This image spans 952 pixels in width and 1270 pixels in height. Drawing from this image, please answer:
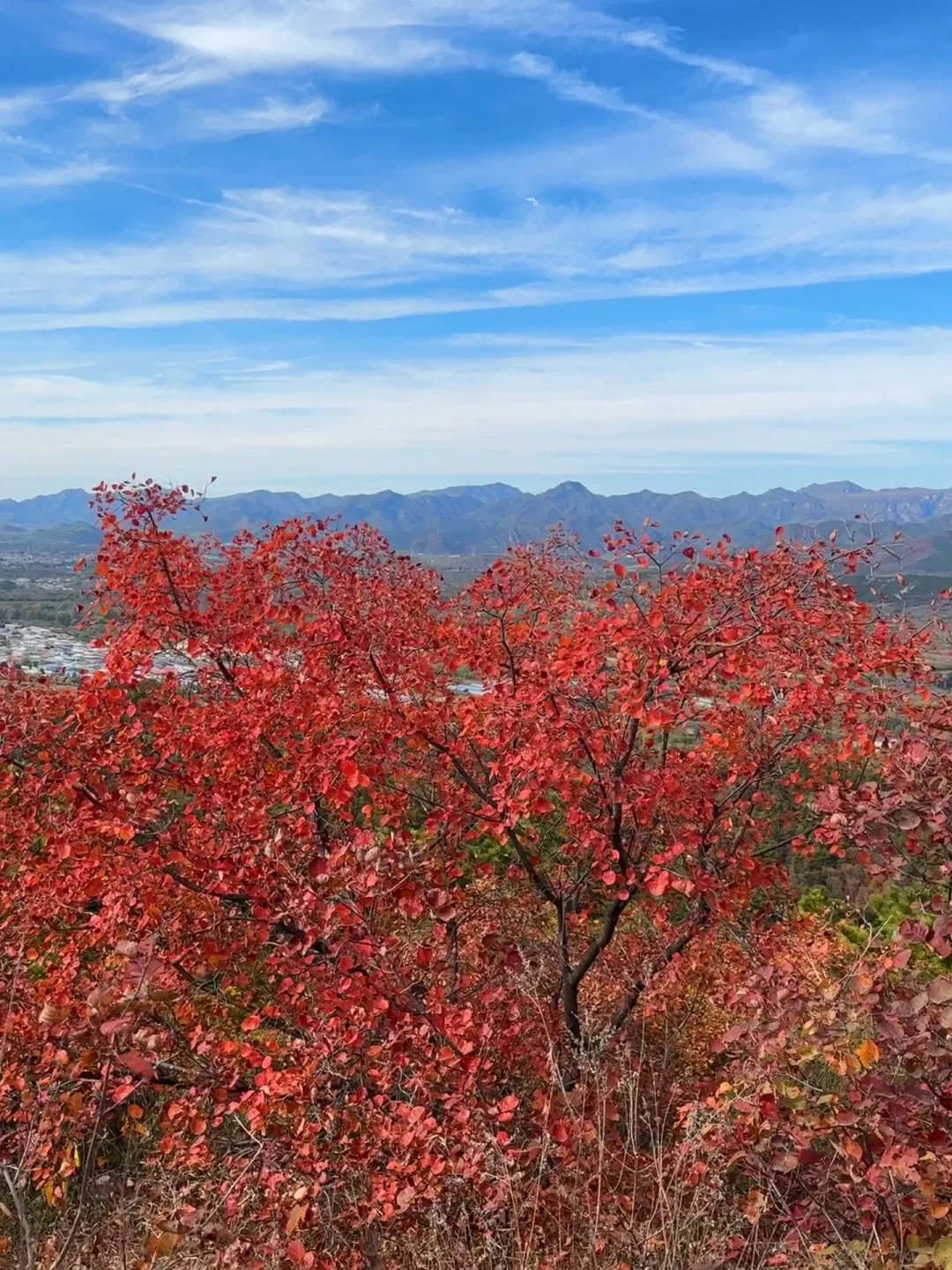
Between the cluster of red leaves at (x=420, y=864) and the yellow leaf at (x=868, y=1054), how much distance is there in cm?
13

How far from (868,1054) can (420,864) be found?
283 centimetres

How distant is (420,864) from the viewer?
6.08 meters

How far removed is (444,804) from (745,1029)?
12.2 ft

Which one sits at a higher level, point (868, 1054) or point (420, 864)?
point (420, 864)

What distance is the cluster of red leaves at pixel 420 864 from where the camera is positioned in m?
5.10

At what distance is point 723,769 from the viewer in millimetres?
9406

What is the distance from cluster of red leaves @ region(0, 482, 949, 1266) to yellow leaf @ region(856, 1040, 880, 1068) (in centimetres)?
13

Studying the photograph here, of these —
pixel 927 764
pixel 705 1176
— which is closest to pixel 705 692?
pixel 927 764

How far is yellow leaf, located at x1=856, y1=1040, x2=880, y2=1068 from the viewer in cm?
440

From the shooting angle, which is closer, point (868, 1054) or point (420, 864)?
point (868, 1054)

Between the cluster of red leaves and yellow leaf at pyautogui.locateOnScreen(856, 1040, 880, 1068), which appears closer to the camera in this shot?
yellow leaf at pyautogui.locateOnScreen(856, 1040, 880, 1068)

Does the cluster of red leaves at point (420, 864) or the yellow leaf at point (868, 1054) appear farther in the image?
the cluster of red leaves at point (420, 864)

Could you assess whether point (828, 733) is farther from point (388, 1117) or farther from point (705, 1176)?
point (388, 1117)

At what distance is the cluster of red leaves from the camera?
5.10 metres
